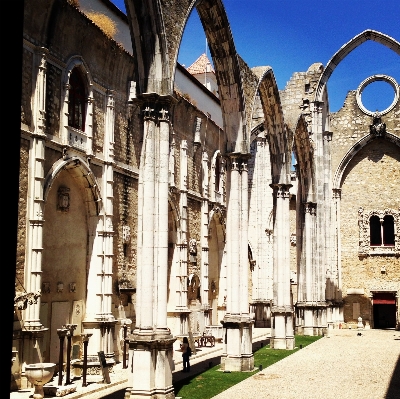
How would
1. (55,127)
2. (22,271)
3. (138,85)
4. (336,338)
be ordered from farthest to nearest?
(336,338) < (55,127) < (22,271) < (138,85)

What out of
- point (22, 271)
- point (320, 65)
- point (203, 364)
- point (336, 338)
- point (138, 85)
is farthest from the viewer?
point (320, 65)

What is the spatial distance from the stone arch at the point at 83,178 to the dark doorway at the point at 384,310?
60.3 ft

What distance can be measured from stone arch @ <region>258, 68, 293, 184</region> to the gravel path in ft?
20.9

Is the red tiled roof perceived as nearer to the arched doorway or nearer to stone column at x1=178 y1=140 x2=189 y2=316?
stone column at x1=178 y1=140 x2=189 y2=316

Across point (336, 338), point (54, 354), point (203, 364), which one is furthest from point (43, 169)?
point (336, 338)

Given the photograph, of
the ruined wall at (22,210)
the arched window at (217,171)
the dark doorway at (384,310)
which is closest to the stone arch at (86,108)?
the ruined wall at (22,210)

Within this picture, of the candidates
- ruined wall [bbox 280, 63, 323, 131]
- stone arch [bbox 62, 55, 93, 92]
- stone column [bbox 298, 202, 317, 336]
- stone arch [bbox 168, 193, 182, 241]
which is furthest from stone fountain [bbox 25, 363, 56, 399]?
ruined wall [bbox 280, 63, 323, 131]

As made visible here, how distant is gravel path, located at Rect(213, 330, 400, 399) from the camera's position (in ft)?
38.8

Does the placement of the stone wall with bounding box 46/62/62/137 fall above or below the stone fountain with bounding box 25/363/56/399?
above

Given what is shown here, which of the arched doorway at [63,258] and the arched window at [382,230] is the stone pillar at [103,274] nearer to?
the arched doorway at [63,258]

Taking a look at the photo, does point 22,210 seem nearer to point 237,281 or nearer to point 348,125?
point 237,281

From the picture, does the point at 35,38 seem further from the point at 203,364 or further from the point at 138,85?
the point at 203,364

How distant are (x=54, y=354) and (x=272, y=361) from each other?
6.25 metres

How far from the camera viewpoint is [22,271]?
12.9m
